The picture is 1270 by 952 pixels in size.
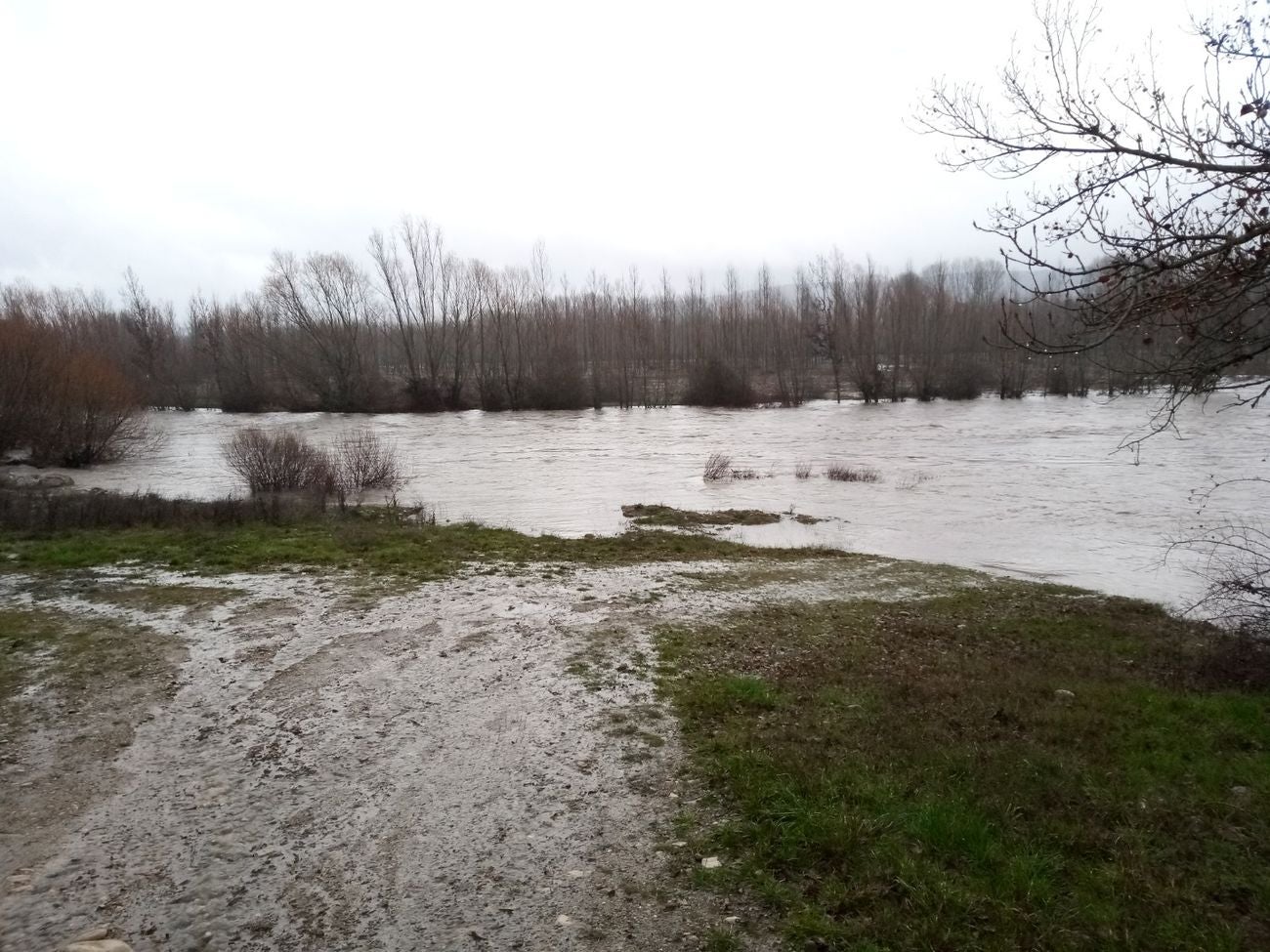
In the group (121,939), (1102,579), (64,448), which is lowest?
(1102,579)

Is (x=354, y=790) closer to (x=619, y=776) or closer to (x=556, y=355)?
(x=619, y=776)

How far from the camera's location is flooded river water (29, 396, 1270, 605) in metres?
15.4

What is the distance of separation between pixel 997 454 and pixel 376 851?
29.7m

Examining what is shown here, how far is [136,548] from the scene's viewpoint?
11820 mm

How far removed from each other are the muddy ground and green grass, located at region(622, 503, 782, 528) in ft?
27.1

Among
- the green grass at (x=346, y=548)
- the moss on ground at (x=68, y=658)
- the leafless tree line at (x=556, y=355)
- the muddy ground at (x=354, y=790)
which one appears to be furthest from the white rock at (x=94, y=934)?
the leafless tree line at (x=556, y=355)

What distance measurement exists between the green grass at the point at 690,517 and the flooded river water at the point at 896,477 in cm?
53

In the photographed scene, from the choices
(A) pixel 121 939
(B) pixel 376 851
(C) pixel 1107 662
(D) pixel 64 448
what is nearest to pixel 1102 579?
(C) pixel 1107 662

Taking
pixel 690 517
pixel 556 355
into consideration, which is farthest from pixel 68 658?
pixel 556 355

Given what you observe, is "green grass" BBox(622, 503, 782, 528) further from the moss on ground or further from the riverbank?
the moss on ground

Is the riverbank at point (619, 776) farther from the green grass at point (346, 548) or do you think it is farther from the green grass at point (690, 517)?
the green grass at point (690, 517)

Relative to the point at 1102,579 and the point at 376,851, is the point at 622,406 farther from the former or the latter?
the point at 376,851

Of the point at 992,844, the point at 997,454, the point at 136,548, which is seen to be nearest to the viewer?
the point at 992,844

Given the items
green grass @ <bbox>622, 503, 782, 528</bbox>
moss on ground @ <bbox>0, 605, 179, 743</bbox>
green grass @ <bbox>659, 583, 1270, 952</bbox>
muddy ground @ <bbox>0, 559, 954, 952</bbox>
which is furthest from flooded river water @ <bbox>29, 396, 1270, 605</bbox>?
moss on ground @ <bbox>0, 605, 179, 743</bbox>
